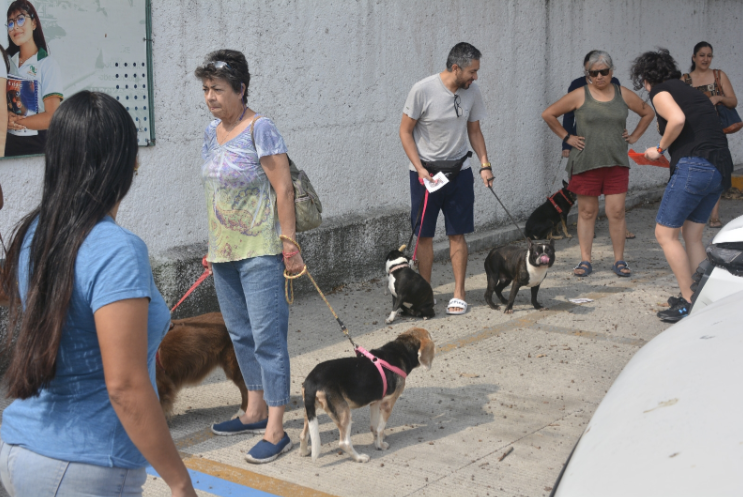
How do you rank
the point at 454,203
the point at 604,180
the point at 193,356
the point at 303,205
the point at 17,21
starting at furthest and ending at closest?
the point at 604,180, the point at 454,203, the point at 17,21, the point at 193,356, the point at 303,205

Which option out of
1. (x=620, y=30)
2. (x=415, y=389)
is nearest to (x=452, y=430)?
(x=415, y=389)

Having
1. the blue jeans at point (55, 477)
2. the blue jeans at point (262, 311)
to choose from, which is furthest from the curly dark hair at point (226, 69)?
the blue jeans at point (55, 477)

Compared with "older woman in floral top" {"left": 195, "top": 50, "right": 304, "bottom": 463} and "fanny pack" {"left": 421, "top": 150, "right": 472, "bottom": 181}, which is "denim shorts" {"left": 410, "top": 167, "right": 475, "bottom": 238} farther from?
"older woman in floral top" {"left": 195, "top": 50, "right": 304, "bottom": 463}

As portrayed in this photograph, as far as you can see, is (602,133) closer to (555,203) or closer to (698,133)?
(698,133)

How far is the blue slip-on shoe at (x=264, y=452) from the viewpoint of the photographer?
12.8 ft

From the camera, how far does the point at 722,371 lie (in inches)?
80.7

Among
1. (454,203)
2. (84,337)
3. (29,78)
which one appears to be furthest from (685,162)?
(84,337)

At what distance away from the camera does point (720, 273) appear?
4266mm

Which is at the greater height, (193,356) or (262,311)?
(262,311)

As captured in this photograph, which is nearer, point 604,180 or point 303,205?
point 303,205

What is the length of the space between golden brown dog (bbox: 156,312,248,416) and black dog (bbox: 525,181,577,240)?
565 cm

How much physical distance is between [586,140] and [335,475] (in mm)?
4936

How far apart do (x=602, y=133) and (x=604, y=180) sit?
47 cm

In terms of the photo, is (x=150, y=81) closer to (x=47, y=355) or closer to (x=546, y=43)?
(x=47, y=355)
